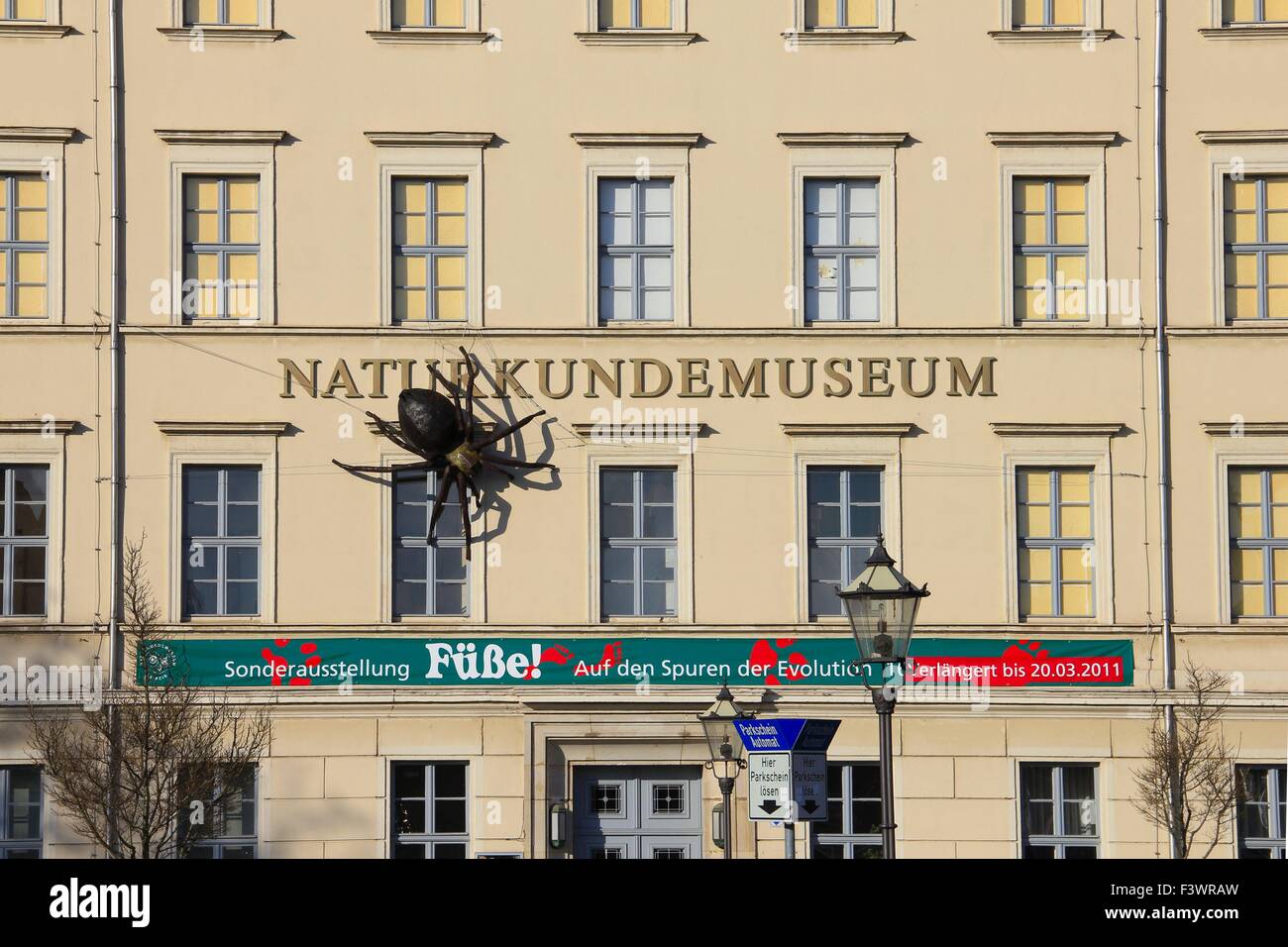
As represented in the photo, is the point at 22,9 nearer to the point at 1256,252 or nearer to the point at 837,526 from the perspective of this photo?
the point at 837,526

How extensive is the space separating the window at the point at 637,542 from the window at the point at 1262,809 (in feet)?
22.8

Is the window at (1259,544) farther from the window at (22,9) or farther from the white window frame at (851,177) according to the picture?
the window at (22,9)

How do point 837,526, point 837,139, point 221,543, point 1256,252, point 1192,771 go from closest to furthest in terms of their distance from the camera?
1. point 1192,771
2. point 221,543
3. point 837,526
4. point 837,139
5. point 1256,252

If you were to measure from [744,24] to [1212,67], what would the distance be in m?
5.57

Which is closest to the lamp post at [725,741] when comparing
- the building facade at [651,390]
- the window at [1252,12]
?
the building facade at [651,390]

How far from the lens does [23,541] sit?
26.7 meters

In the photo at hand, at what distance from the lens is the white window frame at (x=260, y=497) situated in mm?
26641

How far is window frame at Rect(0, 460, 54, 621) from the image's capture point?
2662cm

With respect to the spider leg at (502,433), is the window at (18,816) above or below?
below

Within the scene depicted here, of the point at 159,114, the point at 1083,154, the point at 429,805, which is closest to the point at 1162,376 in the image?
the point at 1083,154

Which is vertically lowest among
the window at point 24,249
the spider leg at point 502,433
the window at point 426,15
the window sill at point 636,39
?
the spider leg at point 502,433

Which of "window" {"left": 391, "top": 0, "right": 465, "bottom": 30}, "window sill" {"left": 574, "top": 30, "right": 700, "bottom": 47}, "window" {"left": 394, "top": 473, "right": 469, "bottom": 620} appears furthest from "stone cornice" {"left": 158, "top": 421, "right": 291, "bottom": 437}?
"window sill" {"left": 574, "top": 30, "right": 700, "bottom": 47}

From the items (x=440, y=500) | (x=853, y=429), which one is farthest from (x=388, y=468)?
(x=853, y=429)

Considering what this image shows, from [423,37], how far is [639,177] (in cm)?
305
